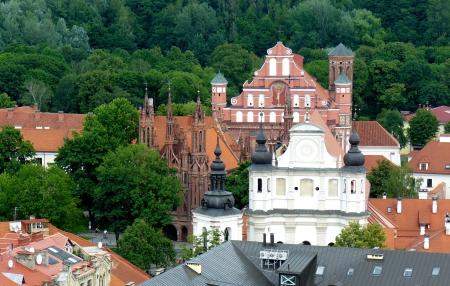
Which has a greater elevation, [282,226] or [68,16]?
[68,16]

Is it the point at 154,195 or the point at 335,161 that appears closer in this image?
the point at 335,161

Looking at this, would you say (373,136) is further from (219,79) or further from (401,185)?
(401,185)

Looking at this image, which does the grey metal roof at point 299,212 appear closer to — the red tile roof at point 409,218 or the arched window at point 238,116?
the red tile roof at point 409,218

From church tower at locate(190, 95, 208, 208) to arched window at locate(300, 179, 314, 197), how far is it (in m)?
9.19

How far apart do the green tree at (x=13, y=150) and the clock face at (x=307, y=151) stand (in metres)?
18.1

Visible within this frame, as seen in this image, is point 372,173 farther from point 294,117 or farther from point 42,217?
point 42,217

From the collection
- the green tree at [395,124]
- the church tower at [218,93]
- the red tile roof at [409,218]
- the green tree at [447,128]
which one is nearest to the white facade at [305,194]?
the red tile roof at [409,218]

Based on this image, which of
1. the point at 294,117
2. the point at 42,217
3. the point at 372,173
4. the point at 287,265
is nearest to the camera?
the point at 287,265

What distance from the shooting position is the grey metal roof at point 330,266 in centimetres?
6769

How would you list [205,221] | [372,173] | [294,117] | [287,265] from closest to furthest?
[287,265] → [205,221] → [372,173] → [294,117]

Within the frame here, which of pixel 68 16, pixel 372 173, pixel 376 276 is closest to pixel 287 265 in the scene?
pixel 376 276

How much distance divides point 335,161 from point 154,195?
35.6 feet

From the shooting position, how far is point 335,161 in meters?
86.8

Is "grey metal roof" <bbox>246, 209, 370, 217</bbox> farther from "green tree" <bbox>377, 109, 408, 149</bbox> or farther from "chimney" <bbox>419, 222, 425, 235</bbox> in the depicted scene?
"green tree" <bbox>377, 109, 408, 149</bbox>
